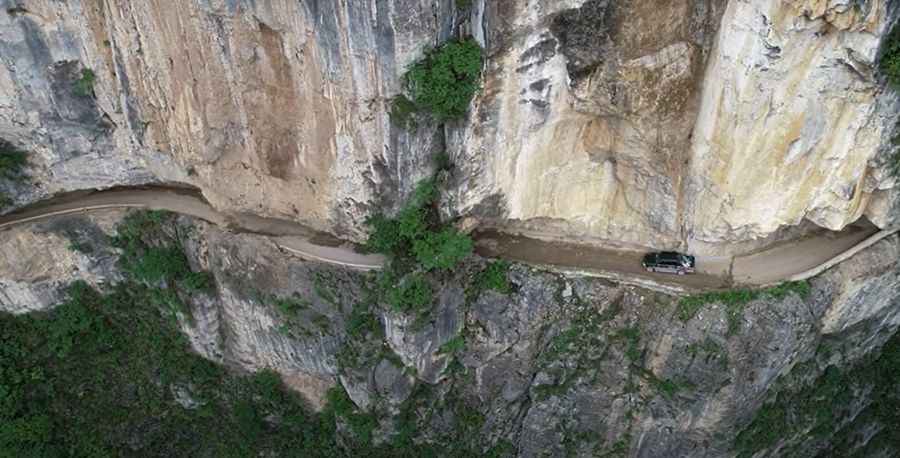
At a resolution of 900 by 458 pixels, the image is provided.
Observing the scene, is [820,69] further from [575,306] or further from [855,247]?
[575,306]

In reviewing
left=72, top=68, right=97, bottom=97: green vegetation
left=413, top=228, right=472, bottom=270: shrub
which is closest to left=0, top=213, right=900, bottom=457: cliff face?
left=413, top=228, right=472, bottom=270: shrub

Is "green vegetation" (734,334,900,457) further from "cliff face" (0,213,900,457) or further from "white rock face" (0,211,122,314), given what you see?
"white rock face" (0,211,122,314)

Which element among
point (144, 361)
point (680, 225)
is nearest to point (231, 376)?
point (144, 361)

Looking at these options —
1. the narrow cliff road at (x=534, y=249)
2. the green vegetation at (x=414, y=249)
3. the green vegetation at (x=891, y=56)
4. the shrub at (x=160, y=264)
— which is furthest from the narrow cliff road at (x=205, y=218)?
the green vegetation at (x=891, y=56)

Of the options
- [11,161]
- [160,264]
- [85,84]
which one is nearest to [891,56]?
[85,84]

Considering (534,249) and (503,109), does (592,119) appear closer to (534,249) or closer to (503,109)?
(503,109)

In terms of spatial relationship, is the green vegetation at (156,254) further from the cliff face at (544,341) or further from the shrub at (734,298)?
the shrub at (734,298)

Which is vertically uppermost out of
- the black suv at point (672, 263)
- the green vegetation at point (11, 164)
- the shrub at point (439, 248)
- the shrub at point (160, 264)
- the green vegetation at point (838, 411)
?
the green vegetation at point (11, 164)
